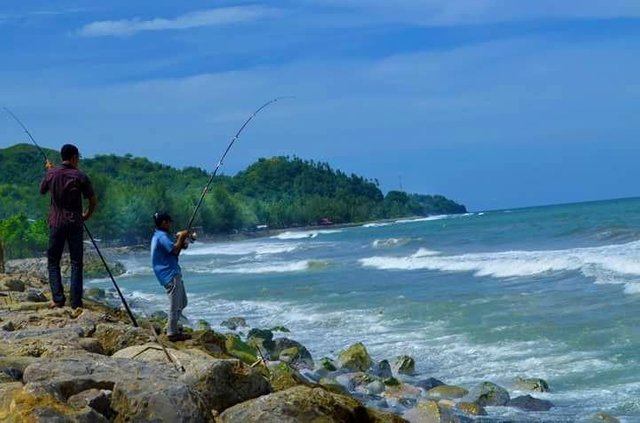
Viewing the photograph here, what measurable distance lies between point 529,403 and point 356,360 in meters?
3.12

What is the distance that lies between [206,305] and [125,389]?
56.0 ft

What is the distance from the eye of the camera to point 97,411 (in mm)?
5023

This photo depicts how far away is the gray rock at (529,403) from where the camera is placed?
9602mm

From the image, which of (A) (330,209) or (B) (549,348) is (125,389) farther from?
(A) (330,209)

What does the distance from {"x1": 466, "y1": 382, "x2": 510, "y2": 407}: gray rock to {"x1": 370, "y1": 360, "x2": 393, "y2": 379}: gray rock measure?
189 centimetres

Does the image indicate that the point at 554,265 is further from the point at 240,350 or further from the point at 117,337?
the point at 117,337

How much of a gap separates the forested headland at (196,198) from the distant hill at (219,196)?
91 mm

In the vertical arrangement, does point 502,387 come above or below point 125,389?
below

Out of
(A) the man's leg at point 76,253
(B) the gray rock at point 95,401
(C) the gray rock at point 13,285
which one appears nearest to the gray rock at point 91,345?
(A) the man's leg at point 76,253

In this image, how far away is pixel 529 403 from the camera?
9695mm

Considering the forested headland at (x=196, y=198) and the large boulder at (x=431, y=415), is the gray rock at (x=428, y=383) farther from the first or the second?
the forested headland at (x=196, y=198)

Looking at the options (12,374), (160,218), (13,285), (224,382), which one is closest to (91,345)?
(12,374)

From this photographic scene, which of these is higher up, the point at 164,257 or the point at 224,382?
the point at 164,257

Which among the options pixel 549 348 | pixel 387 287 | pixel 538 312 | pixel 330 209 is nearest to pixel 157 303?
pixel 387 287
